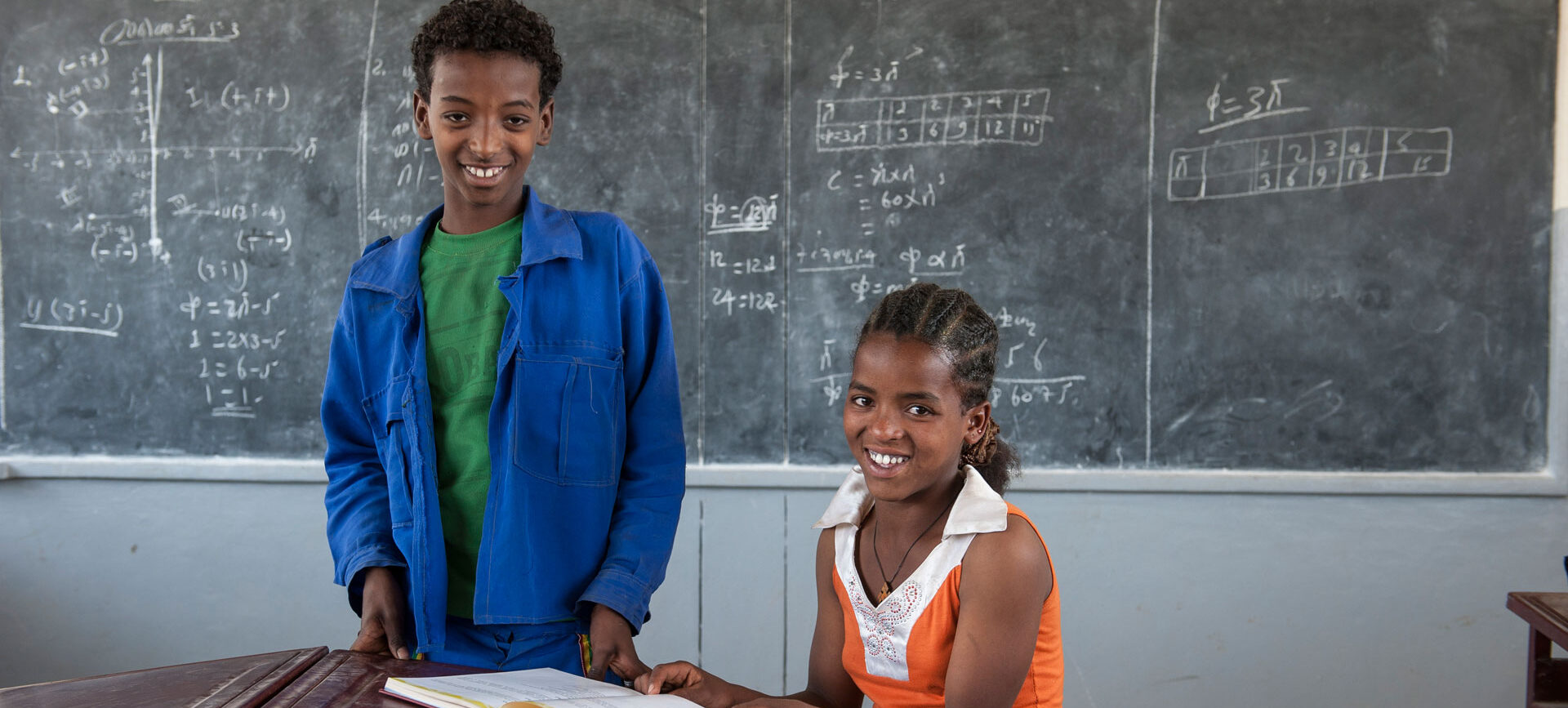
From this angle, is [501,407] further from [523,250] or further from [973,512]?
[973,512]

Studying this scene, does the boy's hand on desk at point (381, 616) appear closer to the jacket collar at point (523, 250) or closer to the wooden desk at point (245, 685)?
the wooden desk at point (245, 685)

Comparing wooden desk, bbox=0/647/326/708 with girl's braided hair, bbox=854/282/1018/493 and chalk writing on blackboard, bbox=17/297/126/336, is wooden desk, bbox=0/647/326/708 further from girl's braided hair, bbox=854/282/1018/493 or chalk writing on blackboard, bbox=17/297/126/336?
chalk writing on blackboard, bbox=17/297/126/336

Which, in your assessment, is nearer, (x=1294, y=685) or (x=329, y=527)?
(x=329, y=527)

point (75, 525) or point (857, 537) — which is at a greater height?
point (857, 537)

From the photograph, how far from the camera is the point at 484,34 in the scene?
1158mm

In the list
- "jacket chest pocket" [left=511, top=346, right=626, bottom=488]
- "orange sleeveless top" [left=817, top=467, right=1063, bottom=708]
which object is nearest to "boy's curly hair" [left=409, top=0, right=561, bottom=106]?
"jacket chest pocket" [left=511, top=346, right=626, bottom=488]

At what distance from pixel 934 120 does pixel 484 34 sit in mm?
1590

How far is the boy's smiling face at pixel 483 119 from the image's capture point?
1161 millimetres

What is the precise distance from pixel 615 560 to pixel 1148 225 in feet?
6.09

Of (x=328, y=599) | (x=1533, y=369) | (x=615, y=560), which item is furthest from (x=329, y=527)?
(x=1533, y=369)

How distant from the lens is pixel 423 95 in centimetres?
123

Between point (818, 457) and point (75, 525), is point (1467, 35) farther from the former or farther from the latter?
point (75, 525)

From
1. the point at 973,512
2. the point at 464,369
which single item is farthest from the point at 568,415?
the point at 973,512

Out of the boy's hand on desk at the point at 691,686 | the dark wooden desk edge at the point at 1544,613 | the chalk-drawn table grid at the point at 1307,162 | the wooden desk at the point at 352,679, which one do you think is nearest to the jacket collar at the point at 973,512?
the boy's hand on desk at the point at 691,686
